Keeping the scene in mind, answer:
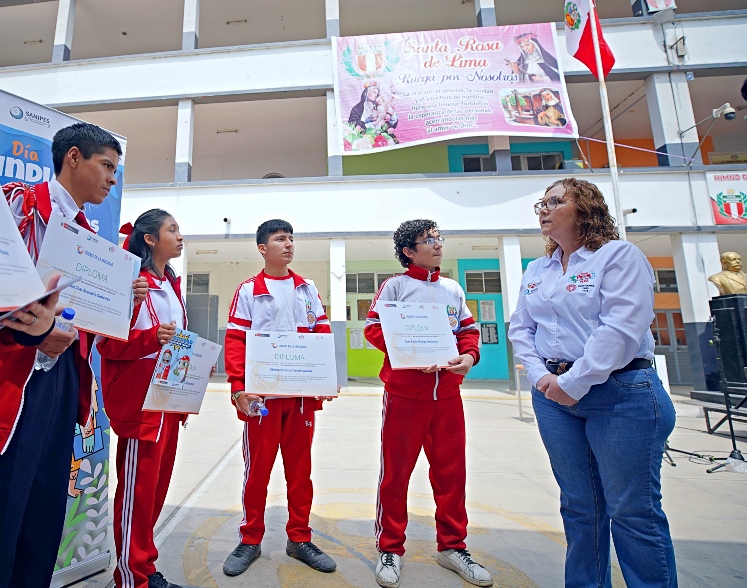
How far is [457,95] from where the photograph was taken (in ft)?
30.2

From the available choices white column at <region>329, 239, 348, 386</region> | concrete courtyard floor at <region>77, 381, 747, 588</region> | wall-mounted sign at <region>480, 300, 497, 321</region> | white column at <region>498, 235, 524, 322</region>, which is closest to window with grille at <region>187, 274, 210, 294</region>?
white column at <region>329, 239, 348, 386</region>

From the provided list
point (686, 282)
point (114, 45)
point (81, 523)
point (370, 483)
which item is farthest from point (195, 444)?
point (114, 45)

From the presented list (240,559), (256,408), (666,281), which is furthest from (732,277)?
(240,559)

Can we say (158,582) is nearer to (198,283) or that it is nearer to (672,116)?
(672,116)

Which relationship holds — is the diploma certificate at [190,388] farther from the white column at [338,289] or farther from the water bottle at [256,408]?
the white column at [338,289]

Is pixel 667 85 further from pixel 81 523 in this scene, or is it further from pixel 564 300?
pixel 81 523

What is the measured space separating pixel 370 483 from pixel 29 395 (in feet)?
9.47

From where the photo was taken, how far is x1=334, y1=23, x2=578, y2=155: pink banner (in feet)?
29.9

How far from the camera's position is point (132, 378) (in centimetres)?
189

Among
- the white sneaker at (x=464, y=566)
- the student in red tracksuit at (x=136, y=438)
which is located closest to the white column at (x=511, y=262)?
the white sneaker at (x=464, y=566)

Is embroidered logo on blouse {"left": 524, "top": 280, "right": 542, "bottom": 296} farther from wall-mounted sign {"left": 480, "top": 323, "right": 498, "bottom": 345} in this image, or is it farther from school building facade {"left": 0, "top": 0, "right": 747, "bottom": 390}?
wall-mounted sign {"left": 480, "top": 323, "right": 498, "bottom": 345}

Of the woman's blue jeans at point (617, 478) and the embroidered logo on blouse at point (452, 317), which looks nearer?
the woman's blue jeans at point (617, 478)

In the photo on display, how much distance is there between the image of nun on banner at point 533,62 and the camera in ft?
30.5

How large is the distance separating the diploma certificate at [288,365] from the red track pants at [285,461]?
156mm
